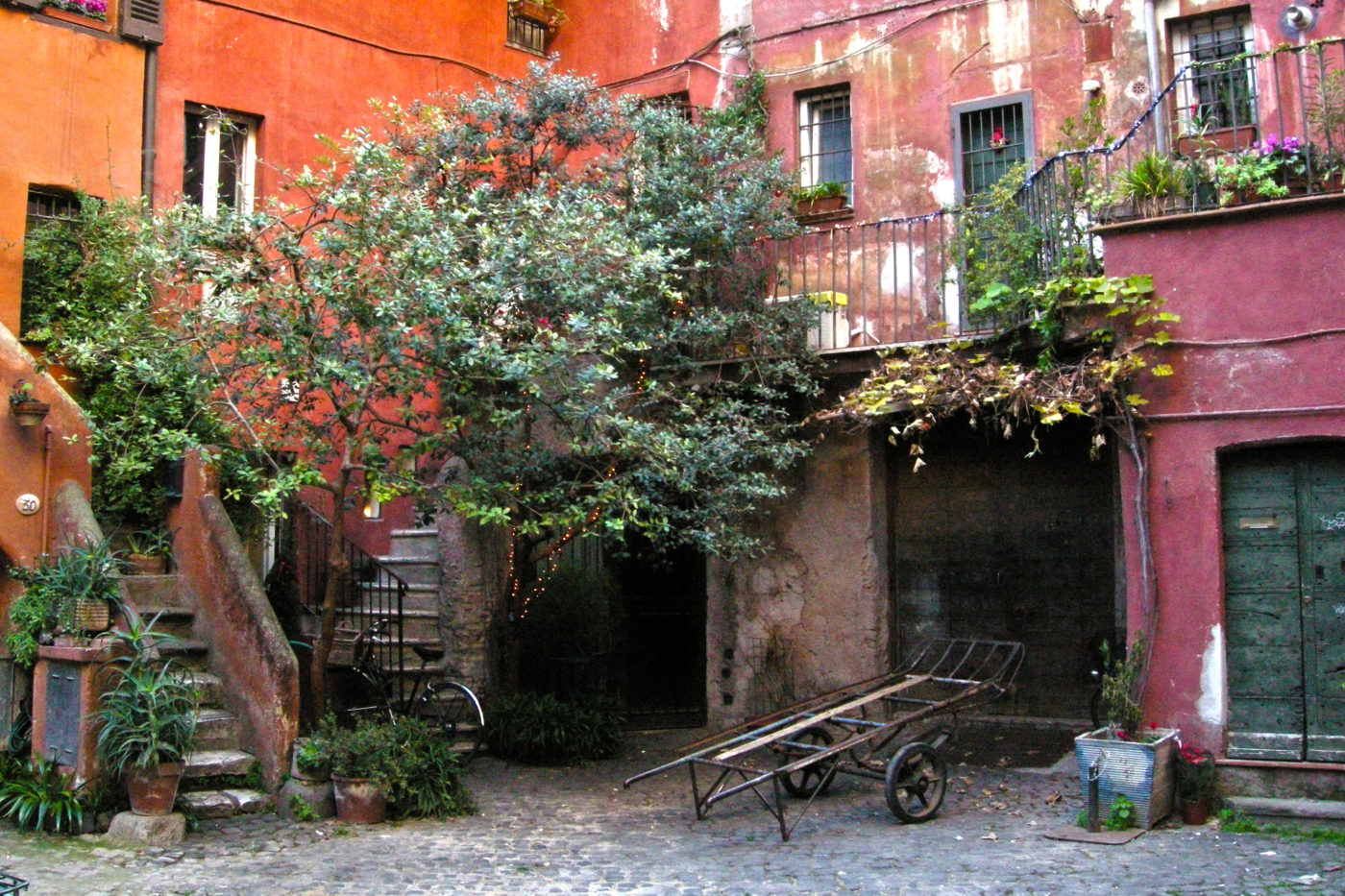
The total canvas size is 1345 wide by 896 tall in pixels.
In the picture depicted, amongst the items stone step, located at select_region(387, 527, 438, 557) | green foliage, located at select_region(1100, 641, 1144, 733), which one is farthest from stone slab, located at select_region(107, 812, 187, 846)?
green foliage, located at select_region(1100, 641, 1144, 733)

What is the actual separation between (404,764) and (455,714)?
243 centimetres

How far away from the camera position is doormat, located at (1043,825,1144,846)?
25.0 feet

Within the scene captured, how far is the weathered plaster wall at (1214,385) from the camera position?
8078 millimetres

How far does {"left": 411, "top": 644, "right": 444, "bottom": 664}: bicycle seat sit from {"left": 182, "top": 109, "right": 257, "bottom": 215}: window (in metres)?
4.85

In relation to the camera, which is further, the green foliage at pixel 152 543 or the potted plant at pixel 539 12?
the potted plant at pixel 539 12

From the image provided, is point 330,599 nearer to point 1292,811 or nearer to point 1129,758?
point 1129,758

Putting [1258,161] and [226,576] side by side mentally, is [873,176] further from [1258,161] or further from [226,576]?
[226,576]

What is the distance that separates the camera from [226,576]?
9.33 metres

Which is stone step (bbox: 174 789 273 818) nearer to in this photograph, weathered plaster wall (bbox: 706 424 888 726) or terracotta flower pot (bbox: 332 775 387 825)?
terracotta flower pot (bbox: 332 775 387 825)

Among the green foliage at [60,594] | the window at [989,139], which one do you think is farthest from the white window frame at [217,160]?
the window at [989,139]

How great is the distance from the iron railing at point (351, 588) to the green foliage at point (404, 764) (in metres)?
2.52

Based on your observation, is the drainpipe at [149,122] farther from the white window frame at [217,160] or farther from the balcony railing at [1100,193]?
the balcony railing at [1100,193]

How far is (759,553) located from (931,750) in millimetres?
3450

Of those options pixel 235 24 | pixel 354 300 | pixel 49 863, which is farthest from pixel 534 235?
pixel 235 24
